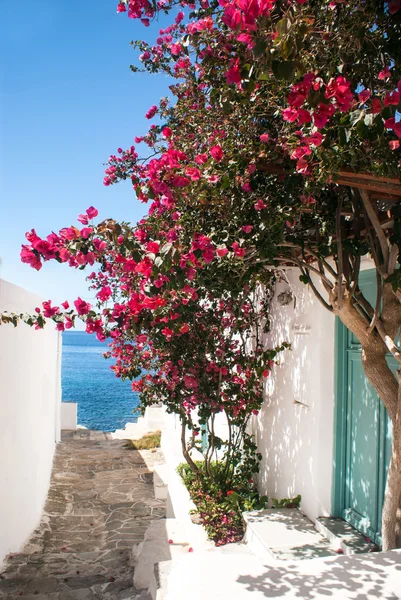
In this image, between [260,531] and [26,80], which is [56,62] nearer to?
[26,80]

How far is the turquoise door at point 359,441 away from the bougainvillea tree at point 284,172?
0.87 m

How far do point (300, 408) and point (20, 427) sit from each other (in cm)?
429

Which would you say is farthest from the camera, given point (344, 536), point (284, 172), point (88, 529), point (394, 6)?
point (88, 529)

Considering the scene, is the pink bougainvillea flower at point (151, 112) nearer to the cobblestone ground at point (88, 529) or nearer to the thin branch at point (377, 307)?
the thin branch at point (377, 307)

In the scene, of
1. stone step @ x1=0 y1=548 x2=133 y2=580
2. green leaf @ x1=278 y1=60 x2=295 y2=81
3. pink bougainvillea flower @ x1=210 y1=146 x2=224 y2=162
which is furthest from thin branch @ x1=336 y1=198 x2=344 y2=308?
stone step @ x1=0 y1=548 x2=133 y2=580

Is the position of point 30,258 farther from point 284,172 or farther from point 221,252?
point 284,172

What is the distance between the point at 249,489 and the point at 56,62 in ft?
20.8

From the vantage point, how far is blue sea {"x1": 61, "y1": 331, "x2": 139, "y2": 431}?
4512cm

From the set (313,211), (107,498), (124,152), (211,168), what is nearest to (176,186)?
(211,168)

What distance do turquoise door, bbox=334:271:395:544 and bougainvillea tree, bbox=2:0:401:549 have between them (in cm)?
87

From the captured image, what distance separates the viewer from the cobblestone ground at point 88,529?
5.54 m

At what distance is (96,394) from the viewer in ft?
208

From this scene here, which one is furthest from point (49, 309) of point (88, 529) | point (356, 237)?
point (88, 529)

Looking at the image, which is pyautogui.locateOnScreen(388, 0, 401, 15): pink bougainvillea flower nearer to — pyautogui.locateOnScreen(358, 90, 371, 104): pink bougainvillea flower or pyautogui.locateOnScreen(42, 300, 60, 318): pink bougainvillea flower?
pyautogui.locateOnScreen(358, 90, 371, 104): pink bougainvillea flower
